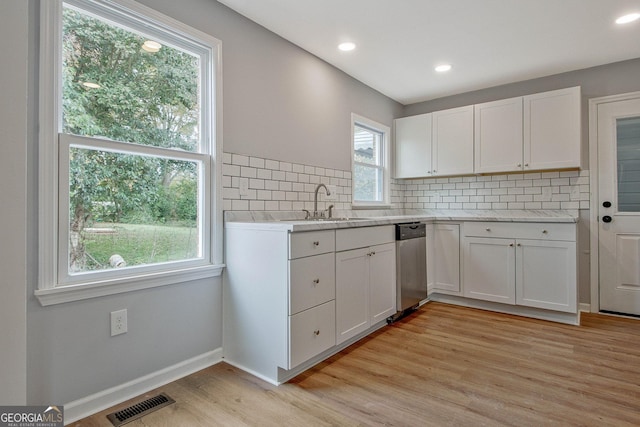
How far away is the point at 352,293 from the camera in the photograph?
2.53 meters

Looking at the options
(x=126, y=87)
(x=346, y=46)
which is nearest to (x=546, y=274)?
(x=346, y=46)

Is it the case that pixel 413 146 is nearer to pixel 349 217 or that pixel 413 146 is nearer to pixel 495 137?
pixel 495 137

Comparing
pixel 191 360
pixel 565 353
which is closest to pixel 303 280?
pixel 191 360

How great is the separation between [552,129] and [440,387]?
9.19 feet

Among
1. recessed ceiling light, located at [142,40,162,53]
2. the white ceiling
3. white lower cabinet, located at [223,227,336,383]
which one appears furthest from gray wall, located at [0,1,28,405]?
the white ceiling

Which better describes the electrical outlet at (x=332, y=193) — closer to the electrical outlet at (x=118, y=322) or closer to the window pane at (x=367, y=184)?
the window pane at (x=367, y=184)

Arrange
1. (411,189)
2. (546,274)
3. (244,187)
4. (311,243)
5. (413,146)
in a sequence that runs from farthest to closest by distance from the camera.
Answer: (411,189) < (413,146) < (546,274) < (244,187) < (311,243)

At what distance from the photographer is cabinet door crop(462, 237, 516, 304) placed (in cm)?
336

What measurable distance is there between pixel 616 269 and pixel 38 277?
4553 mm

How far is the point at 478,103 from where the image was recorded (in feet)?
13.2

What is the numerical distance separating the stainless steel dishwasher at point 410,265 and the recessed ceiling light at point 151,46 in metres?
2.30

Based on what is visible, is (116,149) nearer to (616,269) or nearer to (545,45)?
(545,45)

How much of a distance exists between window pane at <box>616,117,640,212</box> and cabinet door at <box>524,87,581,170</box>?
485 millimetres

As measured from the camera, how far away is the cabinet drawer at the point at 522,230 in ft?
10.1
